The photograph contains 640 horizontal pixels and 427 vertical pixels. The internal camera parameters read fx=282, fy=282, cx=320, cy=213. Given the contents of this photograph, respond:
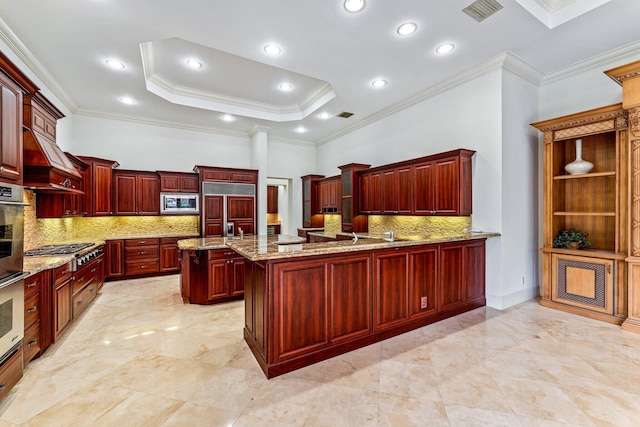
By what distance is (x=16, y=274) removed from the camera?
2252mm

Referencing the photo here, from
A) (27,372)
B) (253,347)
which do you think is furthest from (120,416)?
(27,372)

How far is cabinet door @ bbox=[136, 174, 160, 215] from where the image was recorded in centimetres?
613

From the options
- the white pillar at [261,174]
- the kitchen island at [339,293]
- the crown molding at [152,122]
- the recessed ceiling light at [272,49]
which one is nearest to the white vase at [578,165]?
the kitchen island at [339,293]

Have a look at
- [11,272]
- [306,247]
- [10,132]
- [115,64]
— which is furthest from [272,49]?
[11,272]

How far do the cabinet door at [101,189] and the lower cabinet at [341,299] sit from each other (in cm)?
451

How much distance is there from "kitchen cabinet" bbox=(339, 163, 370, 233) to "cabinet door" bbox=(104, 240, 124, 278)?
465 centimetres

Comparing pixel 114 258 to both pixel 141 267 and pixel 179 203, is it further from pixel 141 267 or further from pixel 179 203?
pixel 179 203

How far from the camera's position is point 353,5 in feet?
9.44

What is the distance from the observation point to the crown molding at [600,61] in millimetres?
3604

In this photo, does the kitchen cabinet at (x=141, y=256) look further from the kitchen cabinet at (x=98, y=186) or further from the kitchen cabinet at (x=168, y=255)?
the kitchen cabinet at (x=98, y=186)

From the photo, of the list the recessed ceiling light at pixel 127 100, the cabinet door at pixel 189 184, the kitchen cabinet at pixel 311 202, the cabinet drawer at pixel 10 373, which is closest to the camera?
the cabinet drawer at pixel 10 373

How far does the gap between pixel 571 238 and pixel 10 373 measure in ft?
20.4

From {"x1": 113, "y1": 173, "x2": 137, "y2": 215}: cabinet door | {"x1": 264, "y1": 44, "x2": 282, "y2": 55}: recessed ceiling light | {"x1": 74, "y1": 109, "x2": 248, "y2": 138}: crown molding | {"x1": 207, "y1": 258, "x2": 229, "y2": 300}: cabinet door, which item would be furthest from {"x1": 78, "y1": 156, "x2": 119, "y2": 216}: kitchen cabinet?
{"x1": 264, "y1": 44, "x2": 282, "y2": 55}: recessed ceiling light

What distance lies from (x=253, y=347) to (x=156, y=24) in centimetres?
366
